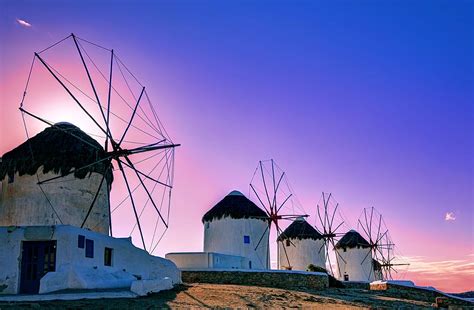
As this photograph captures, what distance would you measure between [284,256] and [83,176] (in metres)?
28.0

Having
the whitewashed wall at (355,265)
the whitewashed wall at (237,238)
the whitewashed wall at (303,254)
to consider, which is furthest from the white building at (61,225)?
the whitewashed wall at (355,265)

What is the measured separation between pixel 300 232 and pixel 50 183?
28755 millimetres

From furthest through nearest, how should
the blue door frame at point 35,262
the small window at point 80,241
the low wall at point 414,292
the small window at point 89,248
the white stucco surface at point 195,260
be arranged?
the low wall at point 414,292, the white stucco surface at point 195,260, the small window at point 89,248, the small window at point 80,241, the blue door frame at point 35,262

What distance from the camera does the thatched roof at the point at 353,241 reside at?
172ft

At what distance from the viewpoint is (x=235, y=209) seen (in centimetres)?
3738

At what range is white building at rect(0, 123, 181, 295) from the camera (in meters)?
19.3

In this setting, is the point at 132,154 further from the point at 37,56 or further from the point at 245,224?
the point at 245,224

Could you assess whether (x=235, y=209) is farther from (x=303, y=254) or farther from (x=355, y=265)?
(x=355, y=265)

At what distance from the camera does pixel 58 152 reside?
2419cm

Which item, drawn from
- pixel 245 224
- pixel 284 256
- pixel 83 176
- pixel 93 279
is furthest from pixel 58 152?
pixel 284 256

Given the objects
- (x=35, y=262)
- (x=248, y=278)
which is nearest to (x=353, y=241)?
(x=248, y=278)

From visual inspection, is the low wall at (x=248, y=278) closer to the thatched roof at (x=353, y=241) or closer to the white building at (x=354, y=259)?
the white building at (x=354, y=259)

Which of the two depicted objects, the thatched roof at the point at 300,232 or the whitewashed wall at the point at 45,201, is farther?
the thatched roof at the point at 300,232

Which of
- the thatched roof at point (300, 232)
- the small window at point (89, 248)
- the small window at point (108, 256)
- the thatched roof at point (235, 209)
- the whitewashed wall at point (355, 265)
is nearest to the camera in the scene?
the small window at point (89, 248)
